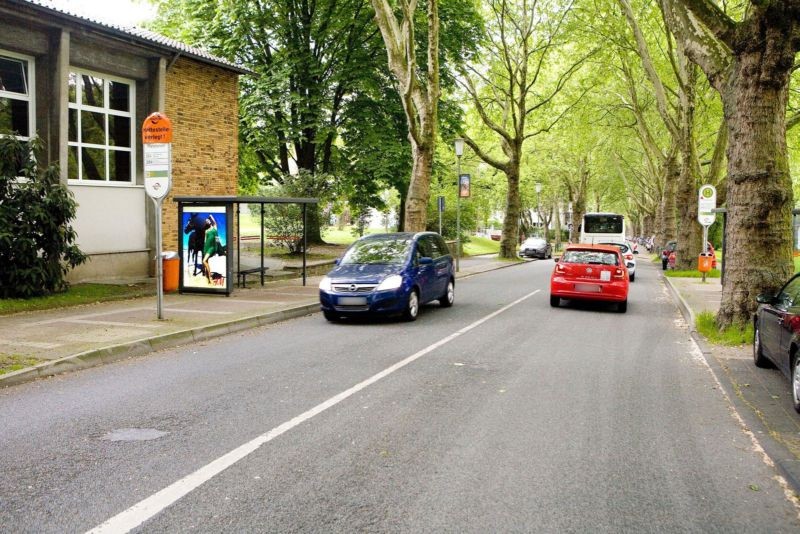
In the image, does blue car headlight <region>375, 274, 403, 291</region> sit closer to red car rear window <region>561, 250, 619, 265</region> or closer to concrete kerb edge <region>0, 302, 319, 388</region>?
concrete kerb edge <region>0, 302, 319, 388</region>

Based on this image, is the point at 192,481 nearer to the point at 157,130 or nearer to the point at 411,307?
the point at 157,130

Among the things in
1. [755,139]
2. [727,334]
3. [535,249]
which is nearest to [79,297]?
[727,334]

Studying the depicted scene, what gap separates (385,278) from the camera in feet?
39.6

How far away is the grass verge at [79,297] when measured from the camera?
1195cm

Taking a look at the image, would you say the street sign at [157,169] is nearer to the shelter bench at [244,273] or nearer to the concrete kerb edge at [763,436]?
the shelter bench at [244,273]

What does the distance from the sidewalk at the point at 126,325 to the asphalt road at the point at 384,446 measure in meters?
0.42

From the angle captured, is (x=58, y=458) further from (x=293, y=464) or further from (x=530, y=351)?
(x=530, y=351)

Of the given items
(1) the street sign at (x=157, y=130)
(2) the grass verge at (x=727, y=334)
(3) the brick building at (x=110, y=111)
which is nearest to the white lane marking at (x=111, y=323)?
(1) the street sign at (x=157, y=130)

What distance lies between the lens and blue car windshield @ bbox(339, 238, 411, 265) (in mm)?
12969

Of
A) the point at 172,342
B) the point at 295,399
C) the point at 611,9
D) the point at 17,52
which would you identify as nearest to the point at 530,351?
the point at 295,399

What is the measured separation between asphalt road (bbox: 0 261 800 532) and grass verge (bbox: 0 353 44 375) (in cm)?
54

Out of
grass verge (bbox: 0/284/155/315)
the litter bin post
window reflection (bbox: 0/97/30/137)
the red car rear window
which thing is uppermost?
window reflection (bbox: 0/97/30/137)

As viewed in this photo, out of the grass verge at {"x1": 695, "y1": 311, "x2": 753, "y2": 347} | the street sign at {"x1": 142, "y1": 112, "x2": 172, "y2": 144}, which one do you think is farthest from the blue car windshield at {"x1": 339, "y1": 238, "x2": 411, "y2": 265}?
the grass verge at {"x1": 695, "y1": 311, "x2": 753, "y2": 347}

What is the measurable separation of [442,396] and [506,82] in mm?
31919
